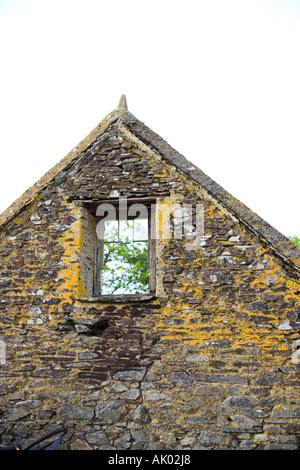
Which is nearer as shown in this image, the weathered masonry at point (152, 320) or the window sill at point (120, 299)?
the weathered masonry at point (152, 320)

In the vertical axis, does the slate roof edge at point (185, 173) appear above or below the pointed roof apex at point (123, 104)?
below

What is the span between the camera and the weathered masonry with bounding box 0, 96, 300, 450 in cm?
472

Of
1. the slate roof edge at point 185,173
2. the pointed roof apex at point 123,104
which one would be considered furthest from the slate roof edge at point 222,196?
the pointed roof apex at point 123,104

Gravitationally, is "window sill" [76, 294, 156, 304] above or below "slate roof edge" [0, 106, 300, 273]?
below

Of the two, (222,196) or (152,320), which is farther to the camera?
(222,196)

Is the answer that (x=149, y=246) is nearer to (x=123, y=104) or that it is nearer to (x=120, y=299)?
(x=120, y=299)

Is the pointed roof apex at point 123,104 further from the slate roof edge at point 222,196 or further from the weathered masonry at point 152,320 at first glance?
the weathered masonry at point 152,320

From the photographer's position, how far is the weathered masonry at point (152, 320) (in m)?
4.72

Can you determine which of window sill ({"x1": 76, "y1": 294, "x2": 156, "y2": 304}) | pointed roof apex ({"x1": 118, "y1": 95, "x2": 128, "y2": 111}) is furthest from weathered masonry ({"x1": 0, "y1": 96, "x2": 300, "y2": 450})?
pointed roof apex ({"x1": 118, "y1": 95, "x2": 128, "y2": 111})

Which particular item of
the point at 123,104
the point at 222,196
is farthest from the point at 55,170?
the point at 222,196

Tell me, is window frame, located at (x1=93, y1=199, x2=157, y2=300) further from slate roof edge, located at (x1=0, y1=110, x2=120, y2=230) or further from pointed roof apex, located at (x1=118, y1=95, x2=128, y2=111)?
pointed roof apex, located at (x1=118, y1=95, x2=128, y2=111)

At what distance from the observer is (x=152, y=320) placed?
16.8ft
